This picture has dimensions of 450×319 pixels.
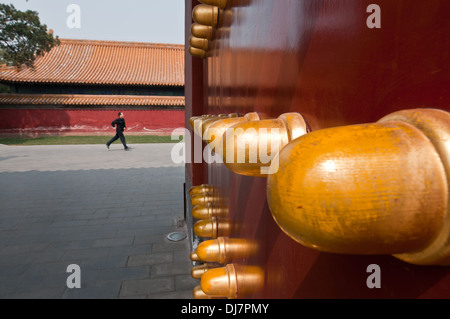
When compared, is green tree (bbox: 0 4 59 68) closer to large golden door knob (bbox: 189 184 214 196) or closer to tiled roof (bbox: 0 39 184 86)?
tiled roof (bbox: 0 39 184 86)

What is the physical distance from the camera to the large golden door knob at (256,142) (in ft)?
0.79

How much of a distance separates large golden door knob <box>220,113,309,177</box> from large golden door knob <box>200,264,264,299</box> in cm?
37

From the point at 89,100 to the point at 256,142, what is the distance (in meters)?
17.3

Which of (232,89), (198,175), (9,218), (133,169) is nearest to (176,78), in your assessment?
(133,169)

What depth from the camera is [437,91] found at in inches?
6.7

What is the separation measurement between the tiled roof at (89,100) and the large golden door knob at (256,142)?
1667cm

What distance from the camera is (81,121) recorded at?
15.9 meters

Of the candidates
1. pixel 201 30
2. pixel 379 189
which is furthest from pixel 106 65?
pixel 379 189

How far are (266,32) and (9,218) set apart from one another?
5182mm

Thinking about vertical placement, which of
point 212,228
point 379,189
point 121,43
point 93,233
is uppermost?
point 121,43

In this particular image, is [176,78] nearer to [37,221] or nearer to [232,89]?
[37,221]

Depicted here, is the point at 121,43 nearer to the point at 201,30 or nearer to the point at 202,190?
the point at 202,190

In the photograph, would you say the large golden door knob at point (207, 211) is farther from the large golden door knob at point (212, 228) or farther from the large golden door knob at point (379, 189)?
the large golden door knob at point (379, 189)

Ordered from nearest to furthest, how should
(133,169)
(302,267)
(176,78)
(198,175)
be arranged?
1. (302,267)
2. (198,175)
3. (133,169)
4. (176,78)
